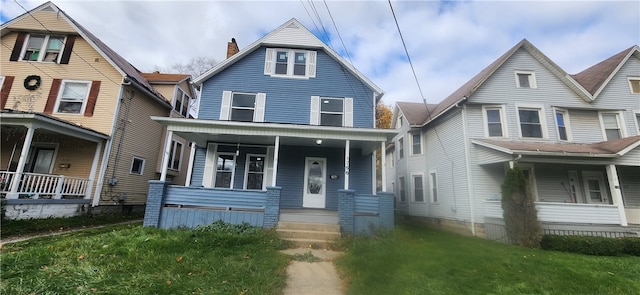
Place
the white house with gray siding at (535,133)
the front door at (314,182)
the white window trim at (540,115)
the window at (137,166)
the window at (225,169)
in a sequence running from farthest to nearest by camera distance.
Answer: the window at (137,166) < the white window trim at (540,115) < the window at (225,169) < the front door at (314,182) < the white house with gray siding at (535,133)

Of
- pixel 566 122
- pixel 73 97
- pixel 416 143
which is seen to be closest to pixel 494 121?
pixel 566 122

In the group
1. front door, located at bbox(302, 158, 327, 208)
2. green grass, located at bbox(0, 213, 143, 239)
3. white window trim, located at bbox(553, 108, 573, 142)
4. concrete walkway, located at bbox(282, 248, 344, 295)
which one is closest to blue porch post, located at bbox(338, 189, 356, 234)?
concrete walkway, located at bbox(282, 248, 344, 295)

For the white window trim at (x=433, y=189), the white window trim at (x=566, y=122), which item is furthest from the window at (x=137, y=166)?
the white window trim at (x=566, y=122)

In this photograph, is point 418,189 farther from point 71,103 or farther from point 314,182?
point 71,103

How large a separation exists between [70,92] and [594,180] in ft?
75.8

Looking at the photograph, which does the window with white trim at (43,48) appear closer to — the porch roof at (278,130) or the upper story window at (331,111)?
the porch roof at (278,130)

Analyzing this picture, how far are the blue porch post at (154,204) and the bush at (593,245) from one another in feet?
38.6

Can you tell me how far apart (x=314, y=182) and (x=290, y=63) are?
5445 mm

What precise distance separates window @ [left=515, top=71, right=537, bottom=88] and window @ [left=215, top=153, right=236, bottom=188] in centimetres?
1283

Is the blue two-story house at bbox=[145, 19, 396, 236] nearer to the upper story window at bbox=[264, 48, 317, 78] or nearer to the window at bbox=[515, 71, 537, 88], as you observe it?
the upper story window at bbox=[264, 48, 317, 78]

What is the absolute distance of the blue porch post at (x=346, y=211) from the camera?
8.19 meters

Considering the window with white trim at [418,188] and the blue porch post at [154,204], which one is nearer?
the blue porch post at [154,204]

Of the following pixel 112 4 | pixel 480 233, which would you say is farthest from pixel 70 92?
pixel 480 233

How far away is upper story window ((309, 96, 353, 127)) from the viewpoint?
11.7 metres
